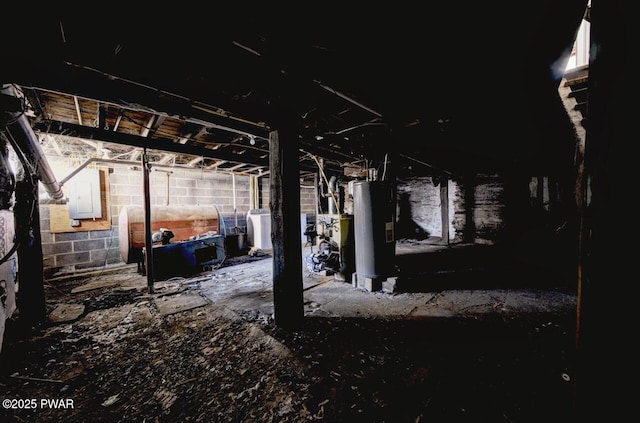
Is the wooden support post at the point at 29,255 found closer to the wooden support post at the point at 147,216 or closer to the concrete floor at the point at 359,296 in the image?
the concrete floor at the point at 359,296

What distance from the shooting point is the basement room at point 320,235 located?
6.03ft

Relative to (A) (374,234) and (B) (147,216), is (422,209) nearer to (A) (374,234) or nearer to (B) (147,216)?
(A) (374,234)

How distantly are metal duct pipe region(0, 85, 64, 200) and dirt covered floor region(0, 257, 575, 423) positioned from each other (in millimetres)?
2356

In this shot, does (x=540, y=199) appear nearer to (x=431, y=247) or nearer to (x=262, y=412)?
(x=431, y=247)

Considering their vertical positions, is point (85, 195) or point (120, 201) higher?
point (85, 195)

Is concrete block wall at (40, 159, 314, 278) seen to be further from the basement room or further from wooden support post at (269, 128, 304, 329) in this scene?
wooden support post at (269, 128, 304, 329)

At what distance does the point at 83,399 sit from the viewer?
2.26 meters

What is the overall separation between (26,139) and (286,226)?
366 cm

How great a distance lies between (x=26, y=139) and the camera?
131 inches

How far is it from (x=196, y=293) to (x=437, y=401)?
179 inches

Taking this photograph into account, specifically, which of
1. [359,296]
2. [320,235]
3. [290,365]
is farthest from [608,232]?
[320,235]

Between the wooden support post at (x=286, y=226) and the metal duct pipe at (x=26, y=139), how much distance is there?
269 cm

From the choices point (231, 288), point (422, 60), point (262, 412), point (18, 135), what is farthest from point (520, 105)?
point (18, 135)

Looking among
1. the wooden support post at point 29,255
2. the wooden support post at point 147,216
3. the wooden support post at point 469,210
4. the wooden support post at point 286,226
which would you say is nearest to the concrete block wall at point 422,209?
the wooden support post at point 469,210
